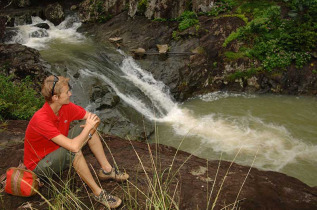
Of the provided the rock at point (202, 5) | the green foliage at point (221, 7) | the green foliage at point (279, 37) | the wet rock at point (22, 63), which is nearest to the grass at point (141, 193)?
the wet rock at point (22, 63)

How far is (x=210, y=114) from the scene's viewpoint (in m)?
9.77

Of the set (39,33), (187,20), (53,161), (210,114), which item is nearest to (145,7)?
(187,20)

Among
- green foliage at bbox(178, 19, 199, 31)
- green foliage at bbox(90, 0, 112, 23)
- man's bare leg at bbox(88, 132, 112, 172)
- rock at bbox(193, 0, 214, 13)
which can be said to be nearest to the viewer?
man's bare leg at bbox(88, 132, 112, 172)

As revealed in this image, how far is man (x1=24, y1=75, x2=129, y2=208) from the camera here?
3223 mm

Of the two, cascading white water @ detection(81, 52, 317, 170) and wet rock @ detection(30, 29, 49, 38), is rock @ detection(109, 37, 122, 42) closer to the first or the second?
cascading white water @ detection(81, 52, 317, 170)

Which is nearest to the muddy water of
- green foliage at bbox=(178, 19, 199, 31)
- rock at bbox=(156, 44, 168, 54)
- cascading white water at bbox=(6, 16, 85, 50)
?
rock at bbox=(156, 44, 168, 54)

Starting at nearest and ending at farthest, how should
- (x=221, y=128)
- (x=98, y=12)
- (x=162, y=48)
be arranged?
(x=221, y=128) → (x=162, y=48) → (x=98, y=12)

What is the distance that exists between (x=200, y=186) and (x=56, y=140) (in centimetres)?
218

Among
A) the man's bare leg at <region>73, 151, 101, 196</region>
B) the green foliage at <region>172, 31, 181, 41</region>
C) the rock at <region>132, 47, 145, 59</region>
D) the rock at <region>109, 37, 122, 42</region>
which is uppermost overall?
the green foliage at <region>172, 31, 181, 41</region>

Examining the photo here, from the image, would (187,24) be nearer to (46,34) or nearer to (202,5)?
(202,5)

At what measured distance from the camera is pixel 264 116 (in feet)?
31.2

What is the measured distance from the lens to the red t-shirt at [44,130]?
321 cm

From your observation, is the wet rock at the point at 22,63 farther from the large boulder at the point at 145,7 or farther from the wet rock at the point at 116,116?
the large boulder at the point at 145,7

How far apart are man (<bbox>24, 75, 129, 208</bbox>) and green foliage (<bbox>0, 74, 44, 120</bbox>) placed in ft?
11.4
